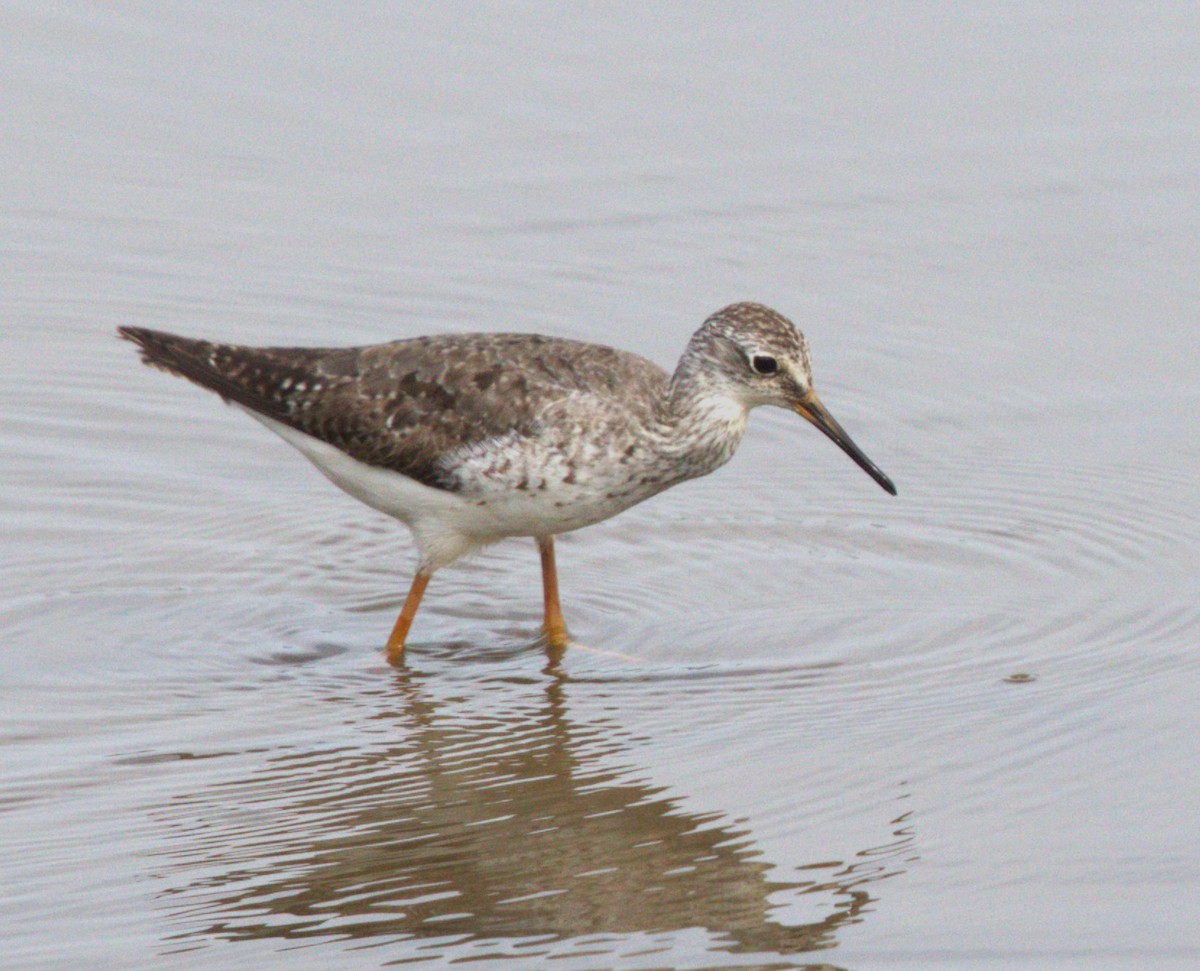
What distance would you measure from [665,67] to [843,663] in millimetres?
6664

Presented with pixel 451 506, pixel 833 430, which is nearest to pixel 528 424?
pixel 451 506

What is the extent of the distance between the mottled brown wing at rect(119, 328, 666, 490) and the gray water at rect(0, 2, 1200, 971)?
2.37ft

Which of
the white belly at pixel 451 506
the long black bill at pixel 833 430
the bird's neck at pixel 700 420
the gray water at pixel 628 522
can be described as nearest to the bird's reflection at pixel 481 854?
the gray water at pixel 628 522

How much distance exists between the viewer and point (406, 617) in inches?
364

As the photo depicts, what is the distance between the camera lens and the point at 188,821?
715 cm

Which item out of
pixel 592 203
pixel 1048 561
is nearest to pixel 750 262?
pixel 592 203

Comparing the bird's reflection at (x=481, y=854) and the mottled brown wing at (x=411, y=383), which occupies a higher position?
the mottled brown wing at (x=411, y=383)

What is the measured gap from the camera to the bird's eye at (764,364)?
924 centimetres

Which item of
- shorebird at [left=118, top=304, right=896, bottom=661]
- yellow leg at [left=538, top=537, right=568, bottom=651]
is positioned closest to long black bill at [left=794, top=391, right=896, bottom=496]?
shorebird at [left=118, top=304, right=896, bottom=661]

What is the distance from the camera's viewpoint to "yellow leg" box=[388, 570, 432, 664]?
Result: 29.7 feet

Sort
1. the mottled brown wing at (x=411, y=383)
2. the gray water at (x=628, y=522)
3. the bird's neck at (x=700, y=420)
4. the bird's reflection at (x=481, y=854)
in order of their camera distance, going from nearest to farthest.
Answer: the bird's reflection at (x=481, y=854) → the gray water at (x=628, y=522) → the bird's neck at (x=700, y=420) → the mottled brown wing at (x=411, y=383)

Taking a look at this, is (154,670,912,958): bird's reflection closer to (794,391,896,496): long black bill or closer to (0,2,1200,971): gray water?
(0,2,1200,971): gray water

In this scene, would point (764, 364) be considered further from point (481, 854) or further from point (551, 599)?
point (481, 854)

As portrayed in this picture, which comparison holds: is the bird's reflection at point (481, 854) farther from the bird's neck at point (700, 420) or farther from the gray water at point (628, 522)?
the bird's neck at point (700, 420)
